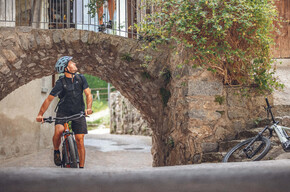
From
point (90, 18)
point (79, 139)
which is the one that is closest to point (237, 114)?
point (79, 139)

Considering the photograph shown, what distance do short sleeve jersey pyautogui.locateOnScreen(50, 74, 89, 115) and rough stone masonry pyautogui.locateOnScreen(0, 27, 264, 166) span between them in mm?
1284

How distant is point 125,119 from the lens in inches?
696

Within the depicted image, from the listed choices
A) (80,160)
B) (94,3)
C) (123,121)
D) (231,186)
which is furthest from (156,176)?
(123,121)

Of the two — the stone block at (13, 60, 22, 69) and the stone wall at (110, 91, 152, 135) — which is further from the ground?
the stone block at (13, 60, 22, 69)

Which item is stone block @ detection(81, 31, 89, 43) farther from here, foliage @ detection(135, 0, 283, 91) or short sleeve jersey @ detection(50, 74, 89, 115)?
short sleeve jersey @ detection(50, 74, 89, 115)

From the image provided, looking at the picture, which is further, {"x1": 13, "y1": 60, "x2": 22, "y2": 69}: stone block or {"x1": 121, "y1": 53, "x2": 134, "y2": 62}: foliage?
{"x1": 13, "y1": 60, "x2": 22, "y2": 69}: stone block

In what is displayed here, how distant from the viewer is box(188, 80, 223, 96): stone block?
4.61 m

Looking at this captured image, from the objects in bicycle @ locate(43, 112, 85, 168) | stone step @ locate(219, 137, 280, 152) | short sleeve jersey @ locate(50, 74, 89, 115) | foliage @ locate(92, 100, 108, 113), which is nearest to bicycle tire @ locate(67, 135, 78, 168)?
bicycle @ locate(43, 112, 85, 168)

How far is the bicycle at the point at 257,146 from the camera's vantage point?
12.2 ft

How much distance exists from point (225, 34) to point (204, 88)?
0.75m

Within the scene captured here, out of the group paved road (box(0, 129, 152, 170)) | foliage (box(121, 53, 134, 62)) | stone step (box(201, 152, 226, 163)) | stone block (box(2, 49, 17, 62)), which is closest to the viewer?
stone step (box(201, 152, 226, 163))

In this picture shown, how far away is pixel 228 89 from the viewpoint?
473 centimetres

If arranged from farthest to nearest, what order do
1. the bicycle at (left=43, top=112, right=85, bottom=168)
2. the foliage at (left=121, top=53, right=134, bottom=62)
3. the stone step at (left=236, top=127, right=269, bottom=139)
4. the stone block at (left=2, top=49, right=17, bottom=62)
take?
the foliage at (left=121, top=53, right=134, bottom=62), the stone block at (left=2, top=49, right=17, bottom=62), the stone step at (left=236, top=127, right=269, bottom=139), the bicycle at (left=43, top=112, right=85, bottom=168)

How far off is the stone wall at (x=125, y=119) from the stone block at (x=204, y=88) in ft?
37.2
